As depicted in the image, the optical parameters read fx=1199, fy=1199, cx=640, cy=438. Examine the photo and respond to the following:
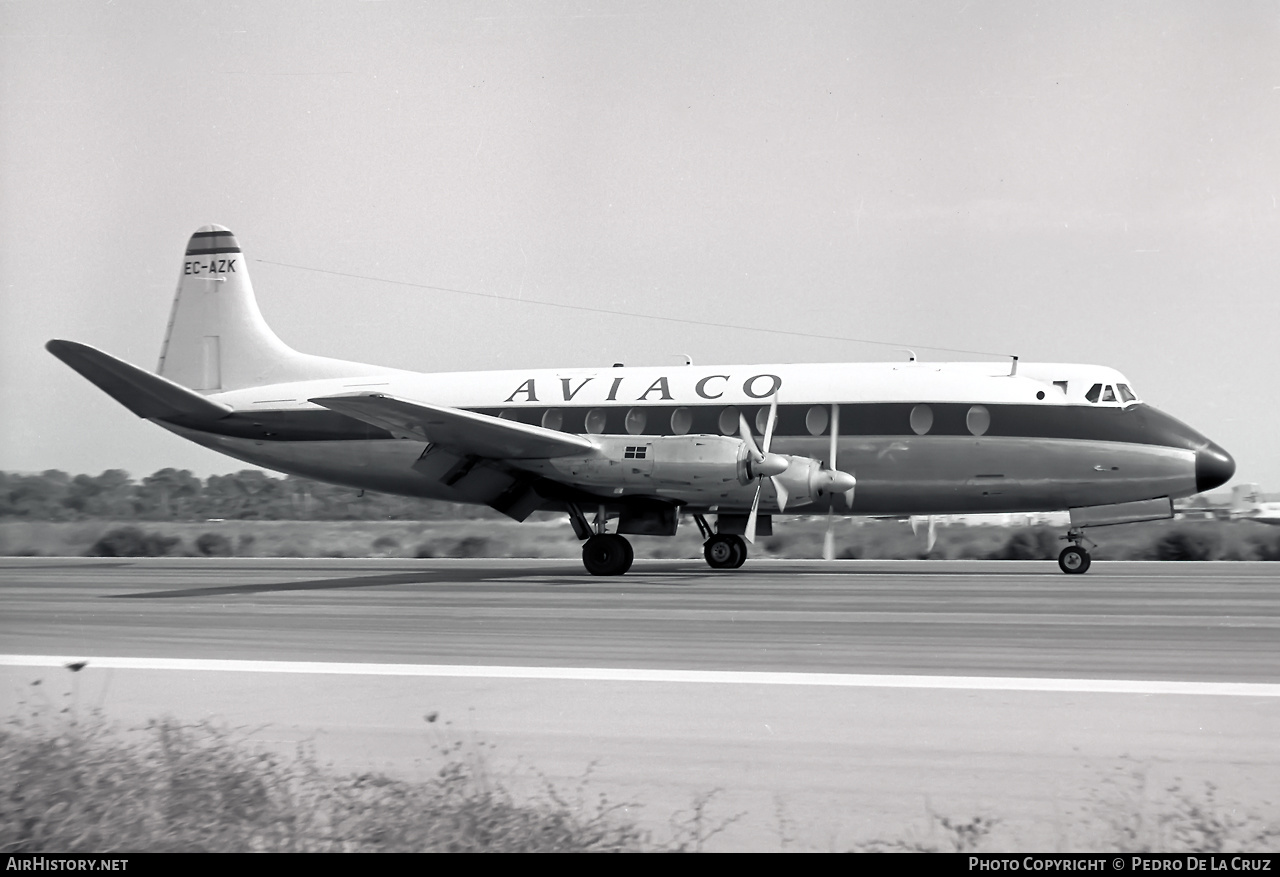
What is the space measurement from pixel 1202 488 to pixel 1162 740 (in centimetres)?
1573

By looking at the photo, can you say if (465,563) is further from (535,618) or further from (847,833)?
(847,833)

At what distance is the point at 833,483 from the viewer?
67.2 feet

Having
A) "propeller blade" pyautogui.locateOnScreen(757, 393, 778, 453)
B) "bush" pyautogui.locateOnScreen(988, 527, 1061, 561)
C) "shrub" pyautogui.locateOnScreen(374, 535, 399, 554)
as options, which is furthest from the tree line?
"bush" pyautogui.locateOnScreen(988, 527, 1061, 561)

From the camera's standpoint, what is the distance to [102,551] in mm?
35625

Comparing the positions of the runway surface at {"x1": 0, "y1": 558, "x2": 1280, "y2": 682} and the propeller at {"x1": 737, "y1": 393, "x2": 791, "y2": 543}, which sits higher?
the propeller at {"x1": 737, "y1": 393, "x2": 791, "y2": 543}

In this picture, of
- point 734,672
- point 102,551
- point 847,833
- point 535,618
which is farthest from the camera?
point 102,551

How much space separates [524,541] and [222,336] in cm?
1001

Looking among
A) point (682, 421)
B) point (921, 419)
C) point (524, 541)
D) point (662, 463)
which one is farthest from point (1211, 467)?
point (524, 541)

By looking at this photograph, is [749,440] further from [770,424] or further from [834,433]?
[834,433]

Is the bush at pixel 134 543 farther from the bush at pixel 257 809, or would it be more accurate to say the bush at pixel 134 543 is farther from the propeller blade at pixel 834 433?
the bush at pixel 257 809

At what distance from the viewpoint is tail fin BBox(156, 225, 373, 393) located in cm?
2675

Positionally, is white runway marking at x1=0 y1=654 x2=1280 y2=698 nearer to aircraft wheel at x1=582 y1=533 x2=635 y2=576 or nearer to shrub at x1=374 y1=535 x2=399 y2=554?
aircraft wheel at x1=582 y1=533 x2=635 y2=576

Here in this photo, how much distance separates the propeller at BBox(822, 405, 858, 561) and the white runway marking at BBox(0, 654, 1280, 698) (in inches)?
413

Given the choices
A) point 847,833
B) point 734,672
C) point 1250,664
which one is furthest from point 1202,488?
point 847,833
